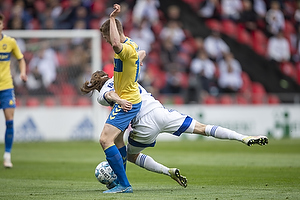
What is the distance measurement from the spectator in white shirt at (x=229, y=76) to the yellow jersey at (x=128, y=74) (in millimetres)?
12751

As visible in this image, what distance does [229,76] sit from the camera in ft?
64.7

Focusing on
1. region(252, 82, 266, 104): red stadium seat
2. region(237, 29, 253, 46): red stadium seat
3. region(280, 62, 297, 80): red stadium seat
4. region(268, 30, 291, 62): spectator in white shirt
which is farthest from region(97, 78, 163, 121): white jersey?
region(237, 29, 253, 46): red stadium seat

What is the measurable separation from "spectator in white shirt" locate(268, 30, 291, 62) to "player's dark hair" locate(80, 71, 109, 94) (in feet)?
48.9

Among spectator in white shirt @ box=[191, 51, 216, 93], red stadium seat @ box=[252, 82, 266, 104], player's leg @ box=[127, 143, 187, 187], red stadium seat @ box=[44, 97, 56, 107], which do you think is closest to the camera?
player's leg @ box=[127, 143, 187, 187]

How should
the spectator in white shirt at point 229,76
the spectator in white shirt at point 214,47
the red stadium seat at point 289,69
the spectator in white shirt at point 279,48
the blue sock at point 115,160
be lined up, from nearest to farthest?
the blue sock at point 115,160 → the spectator in white shirt at point 229,76 → the spectator in white shirt at point 214,47 → the spectator in white shirt at point 279,48 → the red stadium seat at point 289,69

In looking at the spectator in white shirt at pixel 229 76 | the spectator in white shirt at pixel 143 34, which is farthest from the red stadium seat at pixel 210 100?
the spectator in white shirt at pixel 143 34

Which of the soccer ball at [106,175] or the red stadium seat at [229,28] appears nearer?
the soccer ball at [106,175]

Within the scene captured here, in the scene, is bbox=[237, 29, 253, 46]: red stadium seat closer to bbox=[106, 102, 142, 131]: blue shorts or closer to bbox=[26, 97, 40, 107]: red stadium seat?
bbox=[26, 97, 40, 107]: red stadium seat

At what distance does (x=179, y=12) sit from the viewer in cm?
2253

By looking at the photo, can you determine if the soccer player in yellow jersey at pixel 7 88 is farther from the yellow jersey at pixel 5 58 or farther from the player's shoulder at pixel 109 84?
the player's shoulder at pixel 109 84

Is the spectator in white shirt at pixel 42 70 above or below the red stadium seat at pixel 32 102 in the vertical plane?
above

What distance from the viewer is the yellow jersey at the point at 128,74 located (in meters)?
6.95

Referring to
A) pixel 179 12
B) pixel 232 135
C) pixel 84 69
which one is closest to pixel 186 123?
pixel 232 135

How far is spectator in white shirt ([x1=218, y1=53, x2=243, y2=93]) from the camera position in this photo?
19656mm
